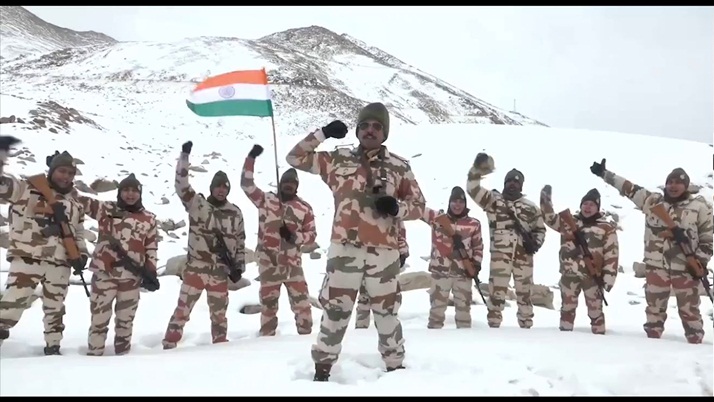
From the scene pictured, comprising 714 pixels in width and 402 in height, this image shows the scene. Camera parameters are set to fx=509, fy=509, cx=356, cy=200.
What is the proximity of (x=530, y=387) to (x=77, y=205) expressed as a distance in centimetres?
480

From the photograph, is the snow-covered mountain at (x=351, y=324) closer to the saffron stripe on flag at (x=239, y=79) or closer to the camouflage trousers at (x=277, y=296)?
the camouflage trousers at (x=277, y=296)

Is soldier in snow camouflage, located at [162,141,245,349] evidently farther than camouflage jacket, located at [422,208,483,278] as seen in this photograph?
No

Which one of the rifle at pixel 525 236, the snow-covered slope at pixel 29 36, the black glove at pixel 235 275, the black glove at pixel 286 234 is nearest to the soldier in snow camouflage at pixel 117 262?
the black glove at pixel 235 275

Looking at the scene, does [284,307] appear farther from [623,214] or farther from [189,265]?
[623,214]

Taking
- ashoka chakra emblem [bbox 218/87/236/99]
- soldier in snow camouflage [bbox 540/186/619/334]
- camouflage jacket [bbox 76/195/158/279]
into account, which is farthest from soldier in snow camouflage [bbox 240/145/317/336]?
soldier in snow camouflage [bbox 540/186/619/334]

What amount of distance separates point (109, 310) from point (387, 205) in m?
3.45

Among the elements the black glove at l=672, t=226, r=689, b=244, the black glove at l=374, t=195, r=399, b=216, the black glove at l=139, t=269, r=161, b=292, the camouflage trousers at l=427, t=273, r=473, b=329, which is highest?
Answer: the black glove at l=374, t=195, r=399, b=216

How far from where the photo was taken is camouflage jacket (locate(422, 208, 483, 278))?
6.74 meters

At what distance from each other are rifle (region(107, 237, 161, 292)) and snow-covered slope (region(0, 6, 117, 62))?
5624 centimetres

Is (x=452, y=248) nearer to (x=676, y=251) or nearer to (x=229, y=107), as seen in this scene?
(x=676, y=251)

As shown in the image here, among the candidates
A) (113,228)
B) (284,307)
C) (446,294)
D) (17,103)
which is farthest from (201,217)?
(17,103)

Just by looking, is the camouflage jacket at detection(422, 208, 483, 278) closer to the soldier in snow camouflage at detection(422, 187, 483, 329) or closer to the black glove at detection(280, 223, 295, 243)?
the soldier in snow camouflage at detection(422, 187, 483, 329)

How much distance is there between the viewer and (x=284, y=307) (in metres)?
8.09

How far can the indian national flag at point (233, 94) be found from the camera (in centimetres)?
612
